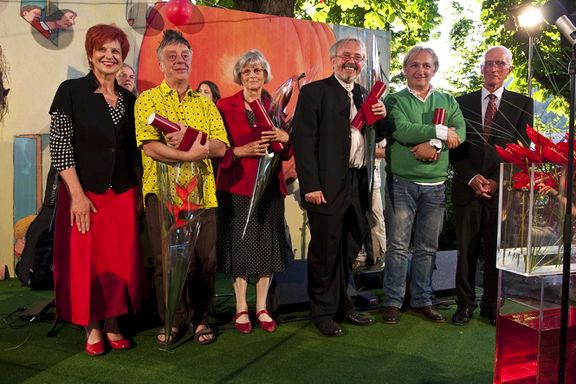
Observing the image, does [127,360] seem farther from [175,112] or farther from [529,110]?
[529,110]

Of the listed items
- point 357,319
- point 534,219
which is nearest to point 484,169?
point 357,319

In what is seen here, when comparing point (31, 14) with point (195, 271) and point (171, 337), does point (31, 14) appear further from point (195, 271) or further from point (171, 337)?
point (171, 337)

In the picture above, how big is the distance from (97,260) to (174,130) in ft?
2.64

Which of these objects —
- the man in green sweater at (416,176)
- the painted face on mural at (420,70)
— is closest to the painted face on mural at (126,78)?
the man in green sweater at (416,176)

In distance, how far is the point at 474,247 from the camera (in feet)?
13.2

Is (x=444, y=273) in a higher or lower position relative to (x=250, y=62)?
lower

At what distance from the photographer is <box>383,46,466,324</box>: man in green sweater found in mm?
3867

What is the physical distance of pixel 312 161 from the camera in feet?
11.7

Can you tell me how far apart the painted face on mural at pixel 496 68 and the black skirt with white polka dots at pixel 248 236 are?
1570 mm

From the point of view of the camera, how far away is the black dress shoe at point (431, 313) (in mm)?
3980

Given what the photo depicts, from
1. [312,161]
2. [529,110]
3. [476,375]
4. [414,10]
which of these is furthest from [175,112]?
[414,10]

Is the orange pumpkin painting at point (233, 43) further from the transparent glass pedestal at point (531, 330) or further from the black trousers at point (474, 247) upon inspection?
the transparent glass pedestal at point (531, 330)

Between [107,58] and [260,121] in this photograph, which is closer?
[107,58]

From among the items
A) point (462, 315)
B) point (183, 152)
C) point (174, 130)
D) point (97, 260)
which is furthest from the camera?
point (462, 315)
